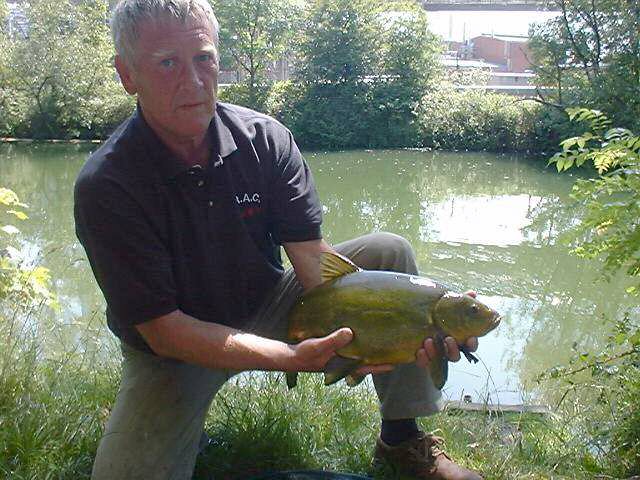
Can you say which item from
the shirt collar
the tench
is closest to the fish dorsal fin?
the tench

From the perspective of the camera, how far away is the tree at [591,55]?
2066cm

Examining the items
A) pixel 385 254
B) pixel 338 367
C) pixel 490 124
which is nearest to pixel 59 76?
pixel 490 124

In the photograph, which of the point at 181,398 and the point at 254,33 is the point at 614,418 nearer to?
the point at 181,398

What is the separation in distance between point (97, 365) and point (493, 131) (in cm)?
2122

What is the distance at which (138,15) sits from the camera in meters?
2.10

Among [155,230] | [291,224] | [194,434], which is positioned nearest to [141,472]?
[194,434]

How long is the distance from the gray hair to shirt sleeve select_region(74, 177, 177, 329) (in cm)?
39

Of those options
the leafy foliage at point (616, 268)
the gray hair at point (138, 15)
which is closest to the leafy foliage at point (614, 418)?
the leafy foliage at point (616, 268)

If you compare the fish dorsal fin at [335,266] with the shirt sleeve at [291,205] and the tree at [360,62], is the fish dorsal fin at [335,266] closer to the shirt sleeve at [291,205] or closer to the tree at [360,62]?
the shirt sleeve at [291,205]

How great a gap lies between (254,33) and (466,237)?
1907 cm

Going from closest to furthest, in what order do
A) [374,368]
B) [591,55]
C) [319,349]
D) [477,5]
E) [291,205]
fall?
[319,349] < [374,368] < [291,205] < [591,55] < [477,5]

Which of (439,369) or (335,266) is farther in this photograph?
(335,266)

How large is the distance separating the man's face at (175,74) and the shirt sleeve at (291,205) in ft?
1.00

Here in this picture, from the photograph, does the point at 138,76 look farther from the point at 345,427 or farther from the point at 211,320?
the point at 345,427
